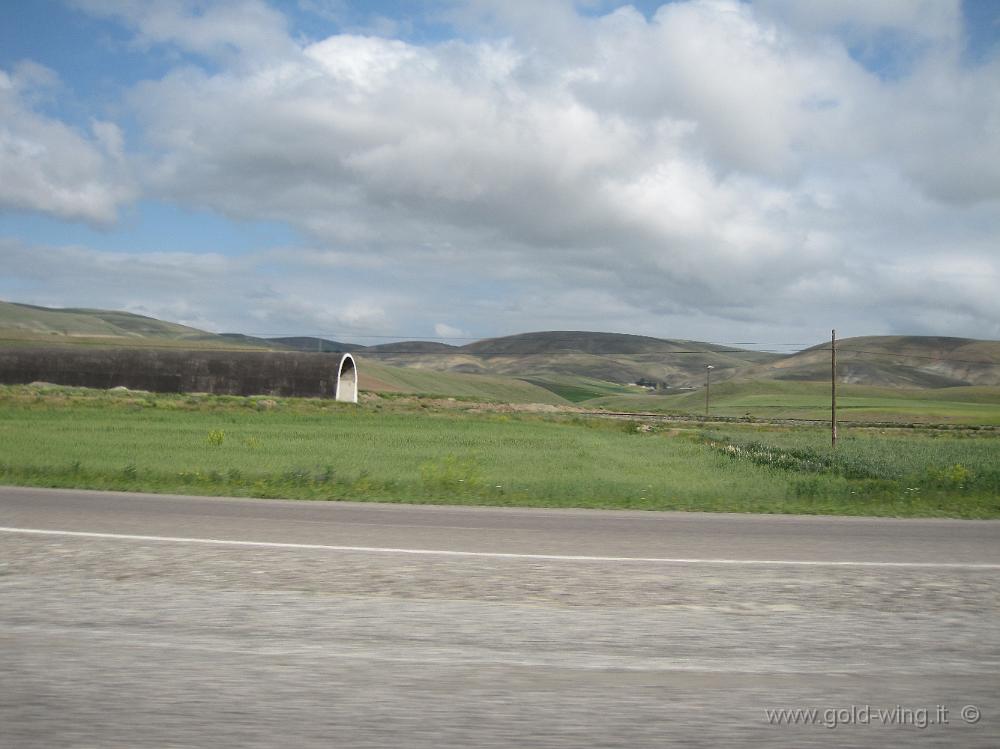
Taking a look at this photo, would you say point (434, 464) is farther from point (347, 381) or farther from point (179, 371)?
point (179, 371)

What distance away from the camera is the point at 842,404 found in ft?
437

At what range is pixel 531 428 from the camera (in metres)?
44.7

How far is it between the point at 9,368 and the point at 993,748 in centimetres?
6504

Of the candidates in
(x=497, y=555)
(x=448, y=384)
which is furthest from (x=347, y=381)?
(x=448, y=384)

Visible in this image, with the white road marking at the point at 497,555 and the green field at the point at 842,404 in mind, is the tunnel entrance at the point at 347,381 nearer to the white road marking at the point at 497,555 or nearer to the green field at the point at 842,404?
the white road marking at the point at 497,555

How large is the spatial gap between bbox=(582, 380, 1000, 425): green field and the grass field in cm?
6644

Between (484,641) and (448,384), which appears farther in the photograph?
(448,384)

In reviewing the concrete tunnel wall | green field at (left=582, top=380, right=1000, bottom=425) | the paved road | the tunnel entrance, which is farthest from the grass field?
green field at (left=582, top=380, right=1000, bottom=425)

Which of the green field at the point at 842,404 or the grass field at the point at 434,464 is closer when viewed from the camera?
the grass field at the point at 434,464

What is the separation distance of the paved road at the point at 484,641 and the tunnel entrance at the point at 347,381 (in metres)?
49.1

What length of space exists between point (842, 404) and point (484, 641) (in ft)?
453

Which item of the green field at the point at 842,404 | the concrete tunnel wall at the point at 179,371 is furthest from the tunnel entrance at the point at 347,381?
the green field at the point at 842,404

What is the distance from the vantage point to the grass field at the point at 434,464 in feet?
56.2

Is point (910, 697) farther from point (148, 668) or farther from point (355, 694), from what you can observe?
point (148, 668)
